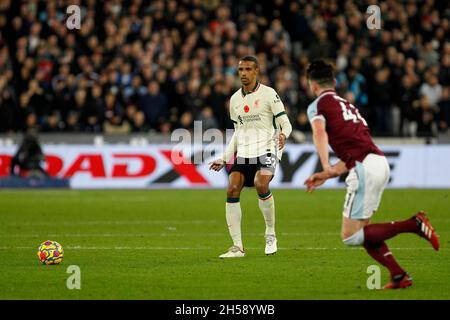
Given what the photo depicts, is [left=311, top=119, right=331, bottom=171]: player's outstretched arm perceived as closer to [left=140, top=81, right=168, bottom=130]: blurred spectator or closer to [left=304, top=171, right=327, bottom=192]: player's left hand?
[left=304, top=171, right=327, bottom=192]: player's left hand

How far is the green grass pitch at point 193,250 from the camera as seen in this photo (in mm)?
8781

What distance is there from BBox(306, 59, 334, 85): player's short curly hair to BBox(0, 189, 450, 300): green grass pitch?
1.89 meters

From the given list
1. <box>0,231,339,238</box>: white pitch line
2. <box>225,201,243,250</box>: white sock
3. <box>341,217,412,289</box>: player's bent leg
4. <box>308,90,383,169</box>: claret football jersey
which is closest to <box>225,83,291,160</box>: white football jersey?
<box>225,201,243,250</box>: white sock

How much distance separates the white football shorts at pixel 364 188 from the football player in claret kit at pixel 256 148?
292 cm

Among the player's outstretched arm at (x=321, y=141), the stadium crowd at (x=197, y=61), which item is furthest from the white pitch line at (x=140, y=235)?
Result: the stadium crowd at (x=197, y=61)

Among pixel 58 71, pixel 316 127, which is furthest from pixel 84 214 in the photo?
pixel 316 127

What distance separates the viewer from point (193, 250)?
12.0m

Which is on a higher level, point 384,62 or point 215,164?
point 384,62

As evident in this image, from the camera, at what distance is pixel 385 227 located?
8.65m

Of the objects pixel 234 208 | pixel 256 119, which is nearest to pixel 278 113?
pixel 256 119

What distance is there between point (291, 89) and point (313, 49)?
1.85 metres
